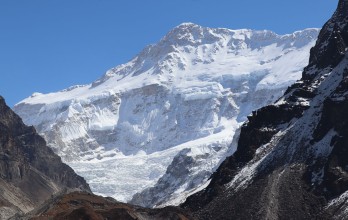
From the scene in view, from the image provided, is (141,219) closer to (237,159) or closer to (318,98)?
(237,159)

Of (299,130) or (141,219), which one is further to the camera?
(299,130)

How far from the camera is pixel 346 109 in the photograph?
5827 inches

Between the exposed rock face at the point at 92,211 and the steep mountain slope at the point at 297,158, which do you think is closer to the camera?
the exposed rock face at the point at 92,211

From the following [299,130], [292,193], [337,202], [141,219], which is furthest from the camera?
[299,130]

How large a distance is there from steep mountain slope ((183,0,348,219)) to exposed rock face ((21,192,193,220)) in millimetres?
6719

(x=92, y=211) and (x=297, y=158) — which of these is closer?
(x=92, y=211)

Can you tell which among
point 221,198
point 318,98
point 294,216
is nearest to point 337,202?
point 294,216

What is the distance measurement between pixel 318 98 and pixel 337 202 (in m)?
43.5

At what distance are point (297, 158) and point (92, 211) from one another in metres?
40.9

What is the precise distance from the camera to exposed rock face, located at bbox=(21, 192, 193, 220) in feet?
432

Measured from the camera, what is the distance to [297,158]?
489 feet

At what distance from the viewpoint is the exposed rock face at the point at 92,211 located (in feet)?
432

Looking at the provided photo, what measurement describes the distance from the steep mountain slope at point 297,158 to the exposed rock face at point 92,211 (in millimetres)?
6719

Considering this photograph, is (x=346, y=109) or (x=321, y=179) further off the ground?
(x=346, y=109)
